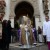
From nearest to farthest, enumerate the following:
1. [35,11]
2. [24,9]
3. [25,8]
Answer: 1. [35,11]
2. [25,8]
3. [24,9]

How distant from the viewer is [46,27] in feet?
25.5

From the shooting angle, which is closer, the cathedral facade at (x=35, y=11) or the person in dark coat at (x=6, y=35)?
the person in dark coat at (x=6, y=35)

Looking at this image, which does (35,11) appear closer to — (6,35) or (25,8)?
(25,8)

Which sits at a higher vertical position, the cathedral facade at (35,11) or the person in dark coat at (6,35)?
the cathedral facade at (35,11)

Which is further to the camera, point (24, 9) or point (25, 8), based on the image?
point (24, 9)

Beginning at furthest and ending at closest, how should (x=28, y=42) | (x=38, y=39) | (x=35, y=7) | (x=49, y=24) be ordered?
(x=35, y=7) → (x=38, y=39) → (x=28, y=42) → (x=49, y=24)

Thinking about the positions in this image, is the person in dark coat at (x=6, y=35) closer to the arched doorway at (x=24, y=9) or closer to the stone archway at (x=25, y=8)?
the arched doorway at (x=24, y=9)

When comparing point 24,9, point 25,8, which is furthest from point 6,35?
point 24,9

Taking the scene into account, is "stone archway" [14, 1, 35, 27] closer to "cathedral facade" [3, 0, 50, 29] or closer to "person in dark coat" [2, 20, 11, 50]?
"cathedral facade" [3, 0, 50, 29]

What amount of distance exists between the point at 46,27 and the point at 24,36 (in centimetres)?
312

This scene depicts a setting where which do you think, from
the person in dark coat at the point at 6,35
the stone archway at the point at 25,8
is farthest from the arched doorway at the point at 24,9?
the person in dark coat at the point at 6,35

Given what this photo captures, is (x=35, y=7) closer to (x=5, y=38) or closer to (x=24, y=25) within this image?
(x=24, y=25)

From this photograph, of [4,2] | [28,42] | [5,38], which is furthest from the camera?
[4,2]

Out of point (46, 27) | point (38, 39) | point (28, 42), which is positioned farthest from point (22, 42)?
point (38, 39)
